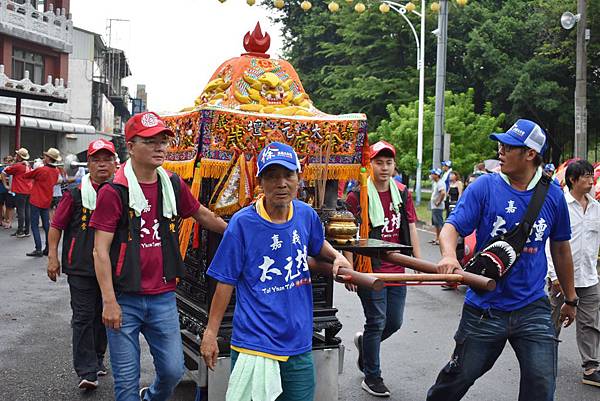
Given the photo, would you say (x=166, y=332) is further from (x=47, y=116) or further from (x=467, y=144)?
(x=47, y=116)

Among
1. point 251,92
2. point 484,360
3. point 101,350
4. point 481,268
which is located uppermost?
point 251,92

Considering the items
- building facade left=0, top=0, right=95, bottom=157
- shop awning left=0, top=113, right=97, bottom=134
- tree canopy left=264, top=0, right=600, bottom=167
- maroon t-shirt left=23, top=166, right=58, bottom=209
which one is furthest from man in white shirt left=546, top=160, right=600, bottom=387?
shop awning left=0, top=113, right=97, bottom=134

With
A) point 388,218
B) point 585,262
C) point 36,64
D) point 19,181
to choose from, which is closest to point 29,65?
point 36,64

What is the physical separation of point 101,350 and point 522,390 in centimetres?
352

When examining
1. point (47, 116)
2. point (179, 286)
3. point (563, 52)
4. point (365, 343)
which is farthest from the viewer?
point (47, 116)

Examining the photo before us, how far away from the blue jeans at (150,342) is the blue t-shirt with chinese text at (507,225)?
1684 mm

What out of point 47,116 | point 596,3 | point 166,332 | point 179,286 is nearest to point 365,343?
point 179,286

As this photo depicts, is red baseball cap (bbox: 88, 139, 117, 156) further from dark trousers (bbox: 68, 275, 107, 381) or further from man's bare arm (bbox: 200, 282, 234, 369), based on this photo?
man's bare arm (bbox: 200, 282, 234, 369)

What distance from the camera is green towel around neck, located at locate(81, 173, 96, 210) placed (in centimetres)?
579

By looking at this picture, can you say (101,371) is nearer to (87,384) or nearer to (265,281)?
(87,384)

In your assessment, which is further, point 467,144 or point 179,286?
point 467,144

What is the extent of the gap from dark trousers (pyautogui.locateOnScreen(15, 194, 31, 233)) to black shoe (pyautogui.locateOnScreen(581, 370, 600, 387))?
13326 mm

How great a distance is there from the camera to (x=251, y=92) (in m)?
6.09

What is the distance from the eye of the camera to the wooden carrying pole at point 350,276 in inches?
127
